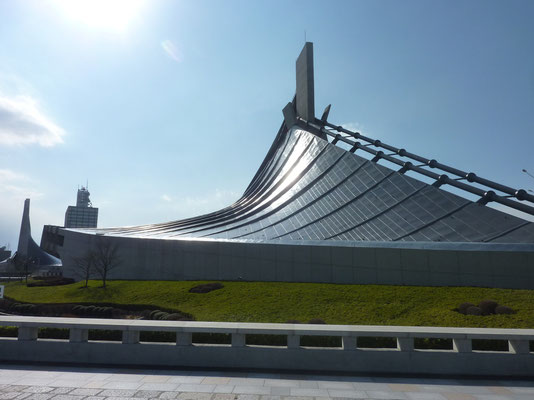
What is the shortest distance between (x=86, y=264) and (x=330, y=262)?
17442 mm

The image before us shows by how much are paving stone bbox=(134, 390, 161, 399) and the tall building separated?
13.5m

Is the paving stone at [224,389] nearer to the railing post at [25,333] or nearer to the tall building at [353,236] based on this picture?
the railing post at [25,333]

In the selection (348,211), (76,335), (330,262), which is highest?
(348,211)

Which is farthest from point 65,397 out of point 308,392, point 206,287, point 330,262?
point 330,262

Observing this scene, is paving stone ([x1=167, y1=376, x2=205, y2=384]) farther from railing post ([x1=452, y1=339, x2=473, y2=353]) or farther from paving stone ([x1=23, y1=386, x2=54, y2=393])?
railing post ([x1=452, y1=339, x2=473, y2=353])

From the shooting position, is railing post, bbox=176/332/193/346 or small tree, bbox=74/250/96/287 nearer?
railing post, bbox=176/332/193/346

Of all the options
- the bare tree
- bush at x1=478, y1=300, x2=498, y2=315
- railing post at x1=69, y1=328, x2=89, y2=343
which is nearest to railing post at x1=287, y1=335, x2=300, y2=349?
railing post at x1=69, y1=328, x2=89, y2=343

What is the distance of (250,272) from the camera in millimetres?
20359

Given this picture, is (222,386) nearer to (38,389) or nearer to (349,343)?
(349,343)

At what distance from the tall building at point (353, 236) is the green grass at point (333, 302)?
1.07 meters

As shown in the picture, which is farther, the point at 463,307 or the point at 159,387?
the point at 463,307

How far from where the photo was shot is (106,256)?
23.3 meters

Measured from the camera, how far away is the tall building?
16609mm

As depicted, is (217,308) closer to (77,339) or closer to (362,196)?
(77,339)
